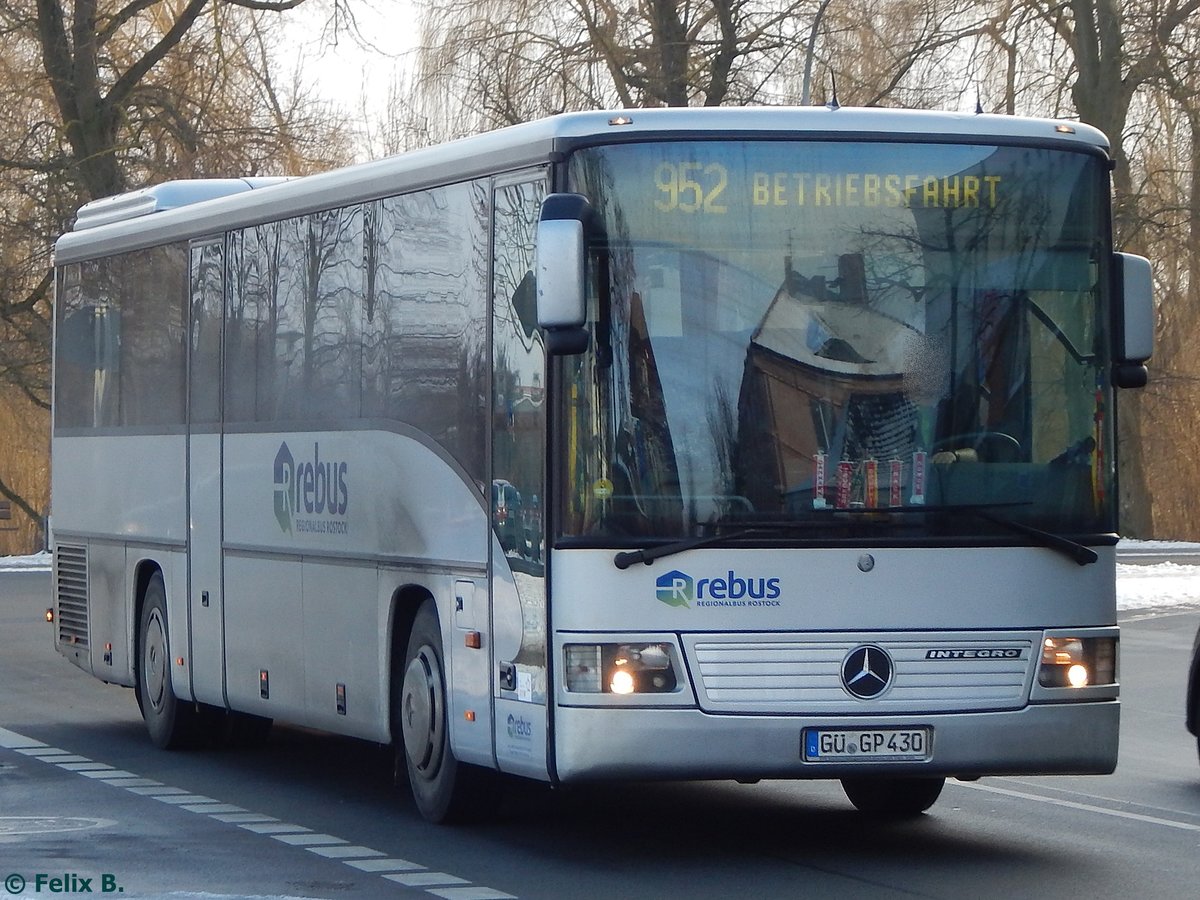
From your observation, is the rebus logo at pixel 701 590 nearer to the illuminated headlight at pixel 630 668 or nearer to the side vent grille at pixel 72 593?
the illuminated headlight at pixel 630 668

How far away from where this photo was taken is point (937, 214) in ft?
32.4

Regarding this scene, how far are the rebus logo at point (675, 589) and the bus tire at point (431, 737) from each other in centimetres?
172

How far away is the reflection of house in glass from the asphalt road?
1.41m

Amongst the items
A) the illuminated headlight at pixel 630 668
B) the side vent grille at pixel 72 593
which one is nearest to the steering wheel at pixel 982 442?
the illuminated headlight at pixel 630 668

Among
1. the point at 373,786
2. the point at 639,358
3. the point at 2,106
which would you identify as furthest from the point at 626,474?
the point at 2,106

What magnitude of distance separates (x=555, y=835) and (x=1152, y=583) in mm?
21904

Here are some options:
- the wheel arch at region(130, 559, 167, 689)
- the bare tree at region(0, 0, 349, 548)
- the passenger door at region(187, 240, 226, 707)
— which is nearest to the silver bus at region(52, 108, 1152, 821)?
the passenger door at region(187, 240, 226, 707)

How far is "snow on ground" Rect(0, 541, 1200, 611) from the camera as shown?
29062 mm

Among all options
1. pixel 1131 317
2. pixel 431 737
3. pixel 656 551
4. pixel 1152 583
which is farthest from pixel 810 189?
pixel 1152 583

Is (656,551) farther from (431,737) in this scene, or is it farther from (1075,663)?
(431,737)

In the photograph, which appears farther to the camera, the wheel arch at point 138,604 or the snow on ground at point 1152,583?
the snow on ground at point 1152,583

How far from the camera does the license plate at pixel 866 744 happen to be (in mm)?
9477

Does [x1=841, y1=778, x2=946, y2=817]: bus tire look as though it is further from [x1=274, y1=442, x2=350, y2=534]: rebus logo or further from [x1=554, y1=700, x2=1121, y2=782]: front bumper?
[x1=274, y1=442, x2=350, y2=534]: rebus logo

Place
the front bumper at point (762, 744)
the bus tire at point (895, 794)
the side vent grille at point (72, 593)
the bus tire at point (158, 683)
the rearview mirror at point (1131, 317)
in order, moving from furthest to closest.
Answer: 1. the side vent grille at point (72, 593)
2. the bus tire at point (158, 683)
3. the bus tire at point (895, 794)
4. the rearview mirror at point (1131, 317)
5. the front bumper at point (762, 744)
